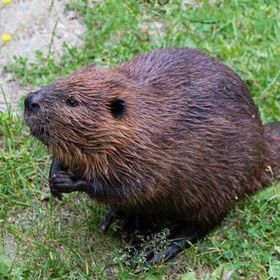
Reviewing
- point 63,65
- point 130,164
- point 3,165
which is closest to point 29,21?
point 63,65

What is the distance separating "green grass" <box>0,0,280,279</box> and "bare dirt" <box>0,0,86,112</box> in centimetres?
9

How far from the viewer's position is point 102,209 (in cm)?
449

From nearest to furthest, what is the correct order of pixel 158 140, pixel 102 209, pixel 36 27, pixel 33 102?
pixel 33 102
pixel 158 140
pixel 102 209
pixel 36 27

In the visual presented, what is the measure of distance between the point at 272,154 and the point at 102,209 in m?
1.03

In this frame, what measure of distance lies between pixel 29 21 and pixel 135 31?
2.43 ft

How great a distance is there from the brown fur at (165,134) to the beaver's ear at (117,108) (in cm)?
2

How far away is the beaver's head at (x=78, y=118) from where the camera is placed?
3.84m

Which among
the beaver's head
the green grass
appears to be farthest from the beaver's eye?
the green grass

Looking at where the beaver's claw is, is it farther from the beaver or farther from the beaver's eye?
the beaver's eye

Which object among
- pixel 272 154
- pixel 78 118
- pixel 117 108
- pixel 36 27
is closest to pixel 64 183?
pixel 78 118

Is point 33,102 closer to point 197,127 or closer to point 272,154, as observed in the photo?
point 197,127

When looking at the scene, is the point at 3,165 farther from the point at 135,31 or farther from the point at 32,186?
the point at 135,31

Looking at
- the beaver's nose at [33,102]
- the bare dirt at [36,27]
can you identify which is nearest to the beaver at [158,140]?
the beaver's nose at [33,102]

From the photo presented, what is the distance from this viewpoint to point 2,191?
4484 millimetres
